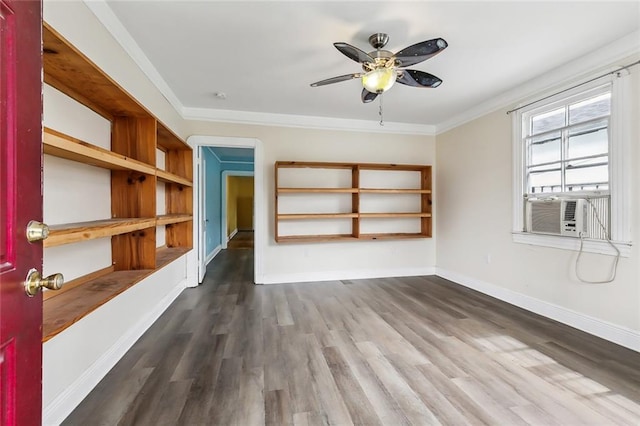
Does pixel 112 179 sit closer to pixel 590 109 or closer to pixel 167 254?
pixel 167 254

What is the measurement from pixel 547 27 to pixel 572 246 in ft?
6.47

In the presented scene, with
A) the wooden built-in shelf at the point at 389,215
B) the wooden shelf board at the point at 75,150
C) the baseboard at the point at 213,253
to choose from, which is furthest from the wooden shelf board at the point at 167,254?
the baseboard at the point at 213,253

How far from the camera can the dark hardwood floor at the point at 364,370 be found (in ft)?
5.15

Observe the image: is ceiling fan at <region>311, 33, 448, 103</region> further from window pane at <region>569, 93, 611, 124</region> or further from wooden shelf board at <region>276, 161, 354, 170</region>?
wooden shelf board at <region>276, 161, 354, 170</region>

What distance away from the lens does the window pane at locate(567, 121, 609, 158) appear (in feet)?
8.13

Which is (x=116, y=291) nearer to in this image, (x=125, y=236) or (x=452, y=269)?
(x=125, y=236)

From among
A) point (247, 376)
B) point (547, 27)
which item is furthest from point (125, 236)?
point (547, 27)

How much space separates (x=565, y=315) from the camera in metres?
2.77

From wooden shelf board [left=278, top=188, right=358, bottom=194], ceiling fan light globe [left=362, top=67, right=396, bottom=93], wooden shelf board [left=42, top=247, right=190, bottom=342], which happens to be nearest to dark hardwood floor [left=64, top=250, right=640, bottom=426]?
wooden shelf board [left=42, top=247, right=190, bottom=342]

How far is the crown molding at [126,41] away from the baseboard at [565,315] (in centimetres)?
458

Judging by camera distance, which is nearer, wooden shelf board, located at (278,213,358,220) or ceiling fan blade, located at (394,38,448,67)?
ceiling fan blade, located at (394,38,448,67)

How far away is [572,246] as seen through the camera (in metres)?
2.71

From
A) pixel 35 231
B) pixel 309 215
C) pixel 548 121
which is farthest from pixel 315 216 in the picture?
pixel 35 231

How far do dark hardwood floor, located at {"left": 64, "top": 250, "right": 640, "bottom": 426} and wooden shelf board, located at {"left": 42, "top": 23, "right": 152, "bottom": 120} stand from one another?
6.07 ft
